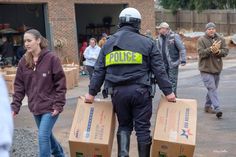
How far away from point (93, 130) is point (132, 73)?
75 centimetres

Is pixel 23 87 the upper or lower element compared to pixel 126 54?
lower

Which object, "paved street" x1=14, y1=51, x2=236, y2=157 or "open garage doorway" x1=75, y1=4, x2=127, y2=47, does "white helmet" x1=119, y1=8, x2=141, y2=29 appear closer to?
"paved street" x1=14, y1=51, x2=236, y2=157

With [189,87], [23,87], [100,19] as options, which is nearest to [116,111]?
[23,87]

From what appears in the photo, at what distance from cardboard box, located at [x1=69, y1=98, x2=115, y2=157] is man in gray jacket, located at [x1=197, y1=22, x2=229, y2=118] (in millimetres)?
3782

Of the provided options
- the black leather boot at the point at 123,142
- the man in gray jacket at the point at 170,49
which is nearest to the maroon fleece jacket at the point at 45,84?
the black leather boot at the point at 123,142

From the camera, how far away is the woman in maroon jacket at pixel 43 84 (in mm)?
5480

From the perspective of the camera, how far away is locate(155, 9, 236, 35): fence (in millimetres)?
38094

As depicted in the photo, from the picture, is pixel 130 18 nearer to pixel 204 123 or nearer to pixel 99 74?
pixel 99 74

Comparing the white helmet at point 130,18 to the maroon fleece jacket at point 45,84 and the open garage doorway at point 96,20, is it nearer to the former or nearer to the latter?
the maroon fleece jacket at point 45,84

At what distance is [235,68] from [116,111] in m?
15.6

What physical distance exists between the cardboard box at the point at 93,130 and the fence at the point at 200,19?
33133 mm

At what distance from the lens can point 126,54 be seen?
17.7ft

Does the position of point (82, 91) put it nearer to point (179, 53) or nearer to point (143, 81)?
point (179, 53)

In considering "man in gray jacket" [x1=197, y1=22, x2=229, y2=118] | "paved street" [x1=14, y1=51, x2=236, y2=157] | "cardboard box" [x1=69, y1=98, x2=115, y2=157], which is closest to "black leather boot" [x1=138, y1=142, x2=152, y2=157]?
"cardboard box" [x1=69, y1=98, x2=115, y2=157]
